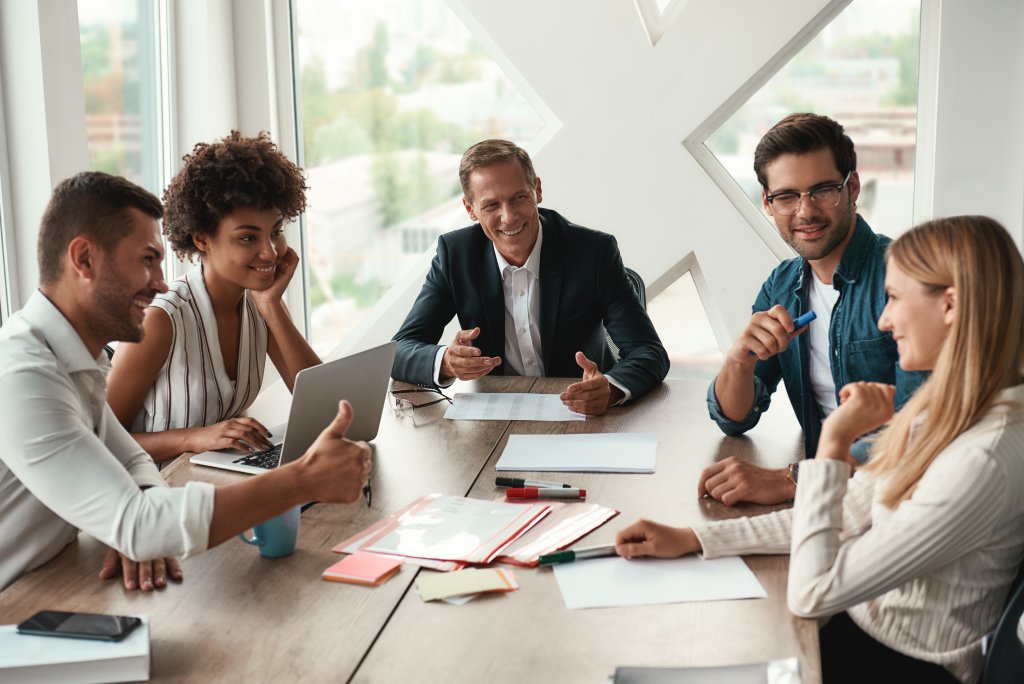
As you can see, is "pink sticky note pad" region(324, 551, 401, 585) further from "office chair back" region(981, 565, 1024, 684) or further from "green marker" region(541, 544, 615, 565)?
"office chair back" region(981, 565, 1024, 684)

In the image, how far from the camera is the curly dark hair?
7.50ft

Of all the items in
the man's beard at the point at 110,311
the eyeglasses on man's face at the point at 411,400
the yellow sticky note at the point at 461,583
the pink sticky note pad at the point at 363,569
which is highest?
the man's beard at the point at 110,311

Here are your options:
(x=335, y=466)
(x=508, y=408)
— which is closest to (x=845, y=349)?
(x=508, y=408)

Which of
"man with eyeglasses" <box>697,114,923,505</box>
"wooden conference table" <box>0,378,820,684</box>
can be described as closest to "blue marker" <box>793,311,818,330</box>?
"man with eyeglasses" <box>697,114,923,505</box>

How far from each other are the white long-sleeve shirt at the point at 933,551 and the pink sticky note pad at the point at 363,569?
57 cm

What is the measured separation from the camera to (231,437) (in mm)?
2045

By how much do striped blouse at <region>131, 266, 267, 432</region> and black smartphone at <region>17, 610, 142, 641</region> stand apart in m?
0.99

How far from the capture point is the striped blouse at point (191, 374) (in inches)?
88.0

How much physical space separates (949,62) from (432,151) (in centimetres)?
212

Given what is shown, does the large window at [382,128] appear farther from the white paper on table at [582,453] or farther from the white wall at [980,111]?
the white paper on table at [582,453]

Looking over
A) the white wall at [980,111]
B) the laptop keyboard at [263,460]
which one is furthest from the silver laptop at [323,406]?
the white wall at [980,111]

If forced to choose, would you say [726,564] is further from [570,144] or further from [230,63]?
[230,63]

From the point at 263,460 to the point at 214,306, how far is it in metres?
0.53

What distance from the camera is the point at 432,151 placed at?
446cm
